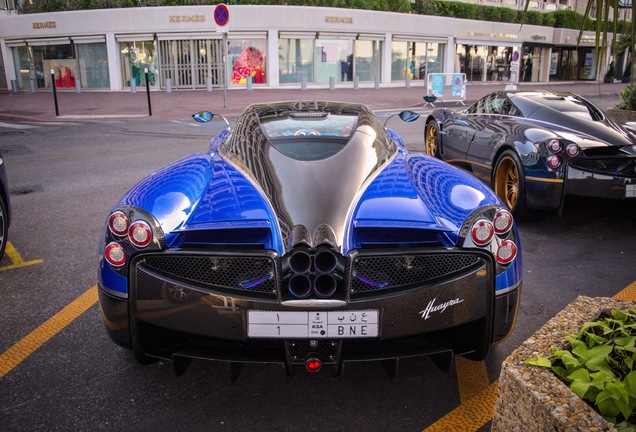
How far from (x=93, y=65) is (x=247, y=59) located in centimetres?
915

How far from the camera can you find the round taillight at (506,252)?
259 centimetres

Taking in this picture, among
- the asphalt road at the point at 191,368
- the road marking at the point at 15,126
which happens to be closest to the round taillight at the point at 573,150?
the asphalt road at the point at 191,368

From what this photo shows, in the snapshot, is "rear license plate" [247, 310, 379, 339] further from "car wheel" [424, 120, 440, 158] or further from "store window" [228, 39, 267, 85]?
"store window" [228, 39, 267, 85]

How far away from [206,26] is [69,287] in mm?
28345

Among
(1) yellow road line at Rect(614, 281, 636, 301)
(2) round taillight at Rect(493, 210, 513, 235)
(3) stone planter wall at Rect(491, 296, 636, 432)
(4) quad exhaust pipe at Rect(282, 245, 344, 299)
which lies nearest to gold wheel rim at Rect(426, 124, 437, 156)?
(1) yellow road line at Rect(614, 281, 636, 301)

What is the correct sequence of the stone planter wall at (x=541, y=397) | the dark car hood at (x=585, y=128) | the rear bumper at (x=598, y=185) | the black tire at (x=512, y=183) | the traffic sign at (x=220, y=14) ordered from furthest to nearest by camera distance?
the traffic sign at (x=220, y=14), the black tire at (x=512, y=183), the dark car hood at (x=585, y=128), the rear bumper at (x=598, y=185), the stone planter wall at (x=541, y=397)

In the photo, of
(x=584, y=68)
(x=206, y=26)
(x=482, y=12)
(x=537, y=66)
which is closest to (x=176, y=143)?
(x=206, y=26)

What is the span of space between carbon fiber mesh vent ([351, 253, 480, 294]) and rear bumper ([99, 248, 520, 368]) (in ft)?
0.17

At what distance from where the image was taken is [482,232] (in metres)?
2.55

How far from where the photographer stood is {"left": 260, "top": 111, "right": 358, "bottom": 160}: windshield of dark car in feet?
10.9

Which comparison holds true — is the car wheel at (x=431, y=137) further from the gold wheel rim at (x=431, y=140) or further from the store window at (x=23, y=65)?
the store window at (x=23, y=65)

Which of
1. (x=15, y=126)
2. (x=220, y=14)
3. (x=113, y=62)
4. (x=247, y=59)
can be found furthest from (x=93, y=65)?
(x=15, y=126)

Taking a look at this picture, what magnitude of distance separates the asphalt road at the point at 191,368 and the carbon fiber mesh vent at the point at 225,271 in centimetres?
66

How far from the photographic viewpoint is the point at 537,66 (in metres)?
45.0
